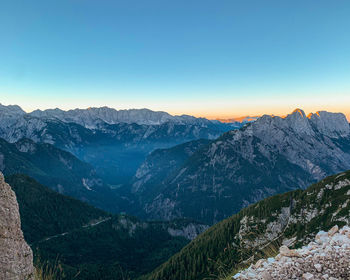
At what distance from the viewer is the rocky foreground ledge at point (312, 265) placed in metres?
10.9

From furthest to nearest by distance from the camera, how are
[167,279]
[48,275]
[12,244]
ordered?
[167,279] → [12,244] → [48,275]

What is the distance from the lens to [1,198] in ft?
85.6

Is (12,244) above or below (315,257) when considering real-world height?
below

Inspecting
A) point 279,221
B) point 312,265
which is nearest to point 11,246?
point 312,265

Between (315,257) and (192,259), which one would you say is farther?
(192,259)

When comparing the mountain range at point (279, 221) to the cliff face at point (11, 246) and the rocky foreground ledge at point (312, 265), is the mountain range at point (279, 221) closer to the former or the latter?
the cliff face at point (11, 246)

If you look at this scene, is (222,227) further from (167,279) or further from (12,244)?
(12,244)

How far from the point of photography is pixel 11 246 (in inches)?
909

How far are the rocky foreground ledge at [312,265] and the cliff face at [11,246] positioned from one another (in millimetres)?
20972

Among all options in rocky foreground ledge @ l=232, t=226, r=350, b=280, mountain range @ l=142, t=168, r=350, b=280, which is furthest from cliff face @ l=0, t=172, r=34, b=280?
mountain range @ l=142, t=168, r=350, b=280

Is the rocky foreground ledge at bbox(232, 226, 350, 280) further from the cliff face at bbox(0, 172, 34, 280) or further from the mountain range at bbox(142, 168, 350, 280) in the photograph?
the mountain range at bbox(142, 168, 350, 280)

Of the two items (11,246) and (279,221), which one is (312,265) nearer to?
(11,246)

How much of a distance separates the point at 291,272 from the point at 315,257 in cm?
155

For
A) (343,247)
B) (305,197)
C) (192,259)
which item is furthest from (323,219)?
(343,247)
